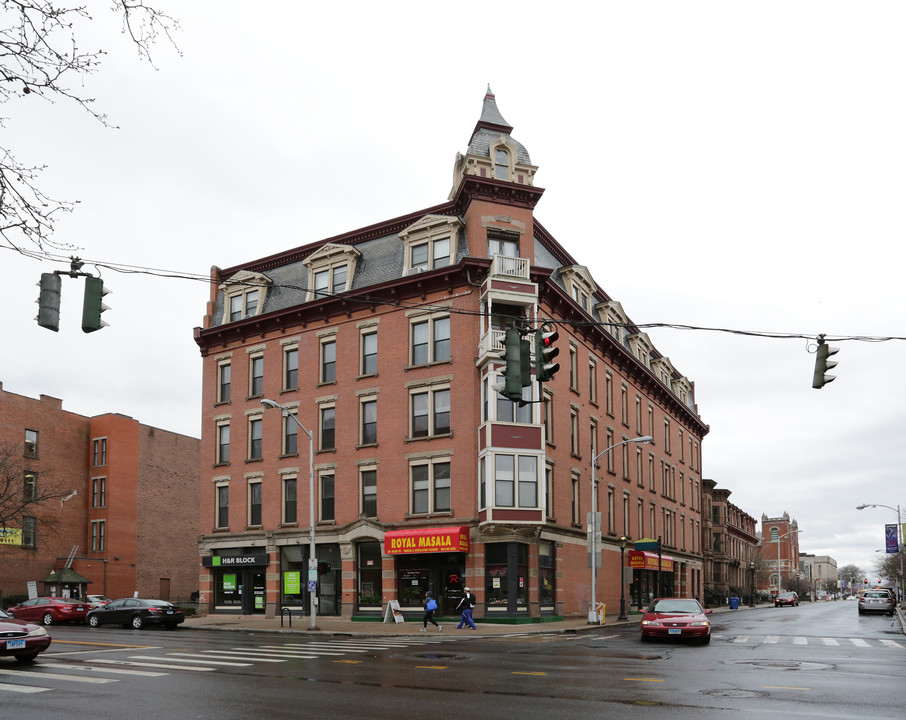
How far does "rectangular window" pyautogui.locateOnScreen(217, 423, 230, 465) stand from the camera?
47.0 m

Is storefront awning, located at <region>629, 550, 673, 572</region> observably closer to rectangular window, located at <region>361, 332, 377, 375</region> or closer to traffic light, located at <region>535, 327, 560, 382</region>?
rectangular window, located at <region>361, 332, 377, 375</region>

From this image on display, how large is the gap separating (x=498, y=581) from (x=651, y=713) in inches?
964

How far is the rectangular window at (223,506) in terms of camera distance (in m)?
46.2

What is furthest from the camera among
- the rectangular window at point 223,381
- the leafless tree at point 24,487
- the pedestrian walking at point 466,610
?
the leafless tree at point 24,487

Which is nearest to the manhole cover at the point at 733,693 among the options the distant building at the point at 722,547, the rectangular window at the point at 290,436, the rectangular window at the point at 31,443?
the rectangular window at the point at 290,436

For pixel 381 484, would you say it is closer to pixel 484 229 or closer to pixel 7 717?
pixel 484 229

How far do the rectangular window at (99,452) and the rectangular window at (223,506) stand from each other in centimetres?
2147

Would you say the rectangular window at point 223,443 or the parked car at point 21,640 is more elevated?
the rectangular window at point 223,443

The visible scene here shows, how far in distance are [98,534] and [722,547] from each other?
6234 centimetres

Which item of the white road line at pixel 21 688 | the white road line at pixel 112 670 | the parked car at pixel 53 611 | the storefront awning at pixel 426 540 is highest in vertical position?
the storefront awning at pixel 426 540

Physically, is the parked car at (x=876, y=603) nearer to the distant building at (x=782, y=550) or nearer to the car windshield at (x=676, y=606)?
the car windshield at (x=676, y=606)

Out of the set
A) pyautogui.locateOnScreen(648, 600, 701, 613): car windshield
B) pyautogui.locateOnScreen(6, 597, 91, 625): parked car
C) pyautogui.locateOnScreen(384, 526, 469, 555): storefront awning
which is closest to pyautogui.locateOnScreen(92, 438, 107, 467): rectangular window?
pyautogui.locateOnScreen(6, 597, 91, 625): parked car

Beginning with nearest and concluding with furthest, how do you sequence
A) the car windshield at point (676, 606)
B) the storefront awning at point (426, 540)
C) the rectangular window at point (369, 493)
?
1. the car windshield at point (676, 606)
2. the storefront awning at point (426, 540)
3. the rectangular window at point (369, 493)

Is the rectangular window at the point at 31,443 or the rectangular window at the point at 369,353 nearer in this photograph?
the rectangular window at the point at 369,353
